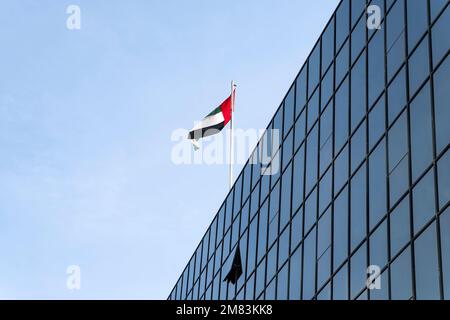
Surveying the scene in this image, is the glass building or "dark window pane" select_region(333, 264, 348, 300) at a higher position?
the glass building

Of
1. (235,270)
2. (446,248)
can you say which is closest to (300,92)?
(235,270)

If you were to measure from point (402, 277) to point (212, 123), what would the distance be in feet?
87.6

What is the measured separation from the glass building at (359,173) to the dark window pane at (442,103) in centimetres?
3

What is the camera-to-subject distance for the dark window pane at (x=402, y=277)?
25734 millimetres

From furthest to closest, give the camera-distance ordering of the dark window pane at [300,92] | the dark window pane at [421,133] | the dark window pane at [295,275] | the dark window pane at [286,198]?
the dark window pane at [300,92], the dark window pane at [286,198], the dark window pane at [295,275], the dark window pane at [421,133]

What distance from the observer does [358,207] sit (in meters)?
30.3

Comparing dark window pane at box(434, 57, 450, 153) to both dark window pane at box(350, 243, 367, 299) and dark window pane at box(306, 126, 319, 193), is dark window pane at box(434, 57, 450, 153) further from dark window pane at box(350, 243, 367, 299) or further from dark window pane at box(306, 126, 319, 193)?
dark window pane at box(306, 126, 319, 193)

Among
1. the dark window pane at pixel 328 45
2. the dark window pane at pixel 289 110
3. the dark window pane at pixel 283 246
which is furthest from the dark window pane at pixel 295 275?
the dark window pane at pixel 328 45

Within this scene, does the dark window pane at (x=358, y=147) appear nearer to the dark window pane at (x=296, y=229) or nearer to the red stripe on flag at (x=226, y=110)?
the dark window pane at (x=296, y=229)

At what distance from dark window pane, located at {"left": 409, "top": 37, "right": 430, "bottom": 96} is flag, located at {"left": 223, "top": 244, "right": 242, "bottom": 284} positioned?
17.4 meters

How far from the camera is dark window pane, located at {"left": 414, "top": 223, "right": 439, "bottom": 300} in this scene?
2439 cm

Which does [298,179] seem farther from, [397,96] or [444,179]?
[444,179]

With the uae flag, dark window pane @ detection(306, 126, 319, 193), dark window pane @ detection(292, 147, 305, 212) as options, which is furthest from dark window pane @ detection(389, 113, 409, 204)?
the uae flag

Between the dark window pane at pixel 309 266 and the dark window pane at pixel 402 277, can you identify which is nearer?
the dark window pane at pixel 402 277
